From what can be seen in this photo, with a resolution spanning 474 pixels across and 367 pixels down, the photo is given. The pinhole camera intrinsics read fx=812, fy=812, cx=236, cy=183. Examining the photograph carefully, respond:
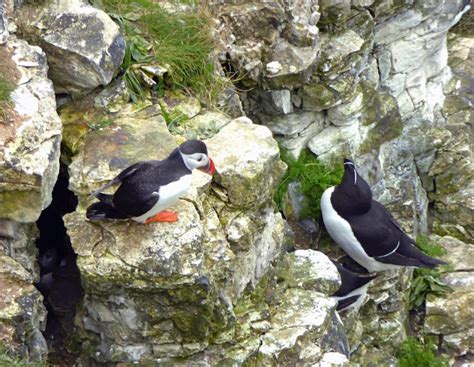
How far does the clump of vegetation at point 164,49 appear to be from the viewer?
650 cm

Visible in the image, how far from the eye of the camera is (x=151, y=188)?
198 inches

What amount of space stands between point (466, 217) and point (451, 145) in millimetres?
948

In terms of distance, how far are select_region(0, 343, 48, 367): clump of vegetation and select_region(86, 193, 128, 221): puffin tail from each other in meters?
0.98

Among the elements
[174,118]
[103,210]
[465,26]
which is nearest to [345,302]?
[174,118]

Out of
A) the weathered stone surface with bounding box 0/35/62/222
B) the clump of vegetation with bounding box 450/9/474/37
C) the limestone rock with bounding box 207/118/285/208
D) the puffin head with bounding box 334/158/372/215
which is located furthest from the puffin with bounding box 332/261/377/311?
the clump of vegetation with bounding box 450/9/474/37

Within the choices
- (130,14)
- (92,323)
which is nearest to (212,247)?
(92,323)

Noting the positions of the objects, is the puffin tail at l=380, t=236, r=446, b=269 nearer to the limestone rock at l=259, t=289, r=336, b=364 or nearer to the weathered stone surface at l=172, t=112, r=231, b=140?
the limestone rock at l=259, t=289, r=336, b=364

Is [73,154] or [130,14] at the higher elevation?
[130,14]

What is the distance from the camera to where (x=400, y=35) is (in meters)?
9.66

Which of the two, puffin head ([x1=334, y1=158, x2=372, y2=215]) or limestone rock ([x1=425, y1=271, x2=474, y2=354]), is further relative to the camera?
limestone rock ([x1=425, y1=271, x2=474, y2=354])

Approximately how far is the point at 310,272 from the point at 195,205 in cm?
166

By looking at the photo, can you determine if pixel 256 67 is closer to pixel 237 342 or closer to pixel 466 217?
pixel 237 342

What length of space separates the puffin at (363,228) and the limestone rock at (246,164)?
1373 millimetres

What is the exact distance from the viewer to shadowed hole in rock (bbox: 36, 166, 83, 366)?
243 inches
